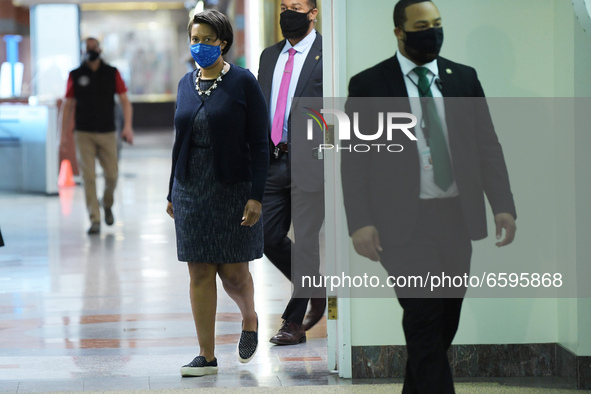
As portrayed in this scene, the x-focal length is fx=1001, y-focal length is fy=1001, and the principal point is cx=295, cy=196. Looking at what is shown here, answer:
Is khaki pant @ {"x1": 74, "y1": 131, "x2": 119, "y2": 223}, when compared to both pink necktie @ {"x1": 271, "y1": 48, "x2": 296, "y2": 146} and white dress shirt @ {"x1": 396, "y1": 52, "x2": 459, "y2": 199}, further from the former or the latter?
white dress shirt @ {"x1": 396, "y1": 52, "x2": 459, "y2": 199}

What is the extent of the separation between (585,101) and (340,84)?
3.52 feet

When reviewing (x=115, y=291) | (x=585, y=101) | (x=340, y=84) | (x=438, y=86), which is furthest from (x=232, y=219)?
(x=115, y=291)

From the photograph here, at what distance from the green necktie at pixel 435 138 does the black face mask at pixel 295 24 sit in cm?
181

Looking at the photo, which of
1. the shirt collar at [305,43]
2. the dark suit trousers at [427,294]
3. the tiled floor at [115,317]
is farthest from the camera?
the shirt collar at [305,43]

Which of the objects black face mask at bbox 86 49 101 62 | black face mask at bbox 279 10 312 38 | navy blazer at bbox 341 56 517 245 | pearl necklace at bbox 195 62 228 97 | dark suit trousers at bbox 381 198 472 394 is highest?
black face mask at bbox 86 49 101 62

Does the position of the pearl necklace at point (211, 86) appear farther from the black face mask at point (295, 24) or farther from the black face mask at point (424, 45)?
the black face mask at point (424, 45)

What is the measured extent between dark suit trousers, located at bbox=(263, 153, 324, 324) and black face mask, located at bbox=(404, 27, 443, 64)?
175 centimetres

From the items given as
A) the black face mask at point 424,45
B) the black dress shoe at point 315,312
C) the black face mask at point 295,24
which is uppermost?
the black face mask at point 295,24

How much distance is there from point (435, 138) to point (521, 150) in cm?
111

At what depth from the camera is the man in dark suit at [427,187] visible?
11.1ft

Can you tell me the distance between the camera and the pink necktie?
528 centimetres

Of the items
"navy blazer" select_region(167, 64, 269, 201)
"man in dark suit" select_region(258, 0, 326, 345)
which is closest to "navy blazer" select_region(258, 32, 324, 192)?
"man in dark suit" select_region(258, 0, 326, 345)

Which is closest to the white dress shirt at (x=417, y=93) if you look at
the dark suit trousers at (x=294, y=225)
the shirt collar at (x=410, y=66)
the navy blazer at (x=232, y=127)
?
the shirt collar at (x=410, y=66)

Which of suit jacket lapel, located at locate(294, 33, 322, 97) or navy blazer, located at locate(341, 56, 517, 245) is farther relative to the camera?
suit jacket lapel, located at locate(294, 33, 322, 97)
